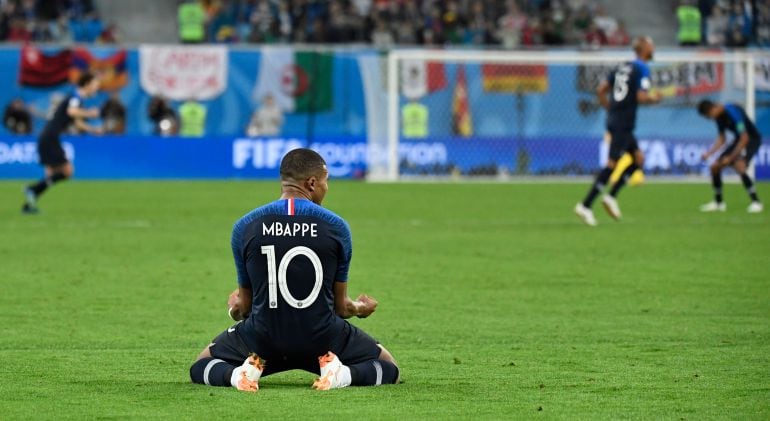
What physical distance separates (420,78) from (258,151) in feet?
14.2

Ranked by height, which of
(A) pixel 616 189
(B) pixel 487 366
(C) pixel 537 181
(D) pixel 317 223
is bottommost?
(C) pixel 537 181

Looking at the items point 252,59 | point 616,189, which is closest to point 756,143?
point 616,189

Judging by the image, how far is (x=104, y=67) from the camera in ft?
108

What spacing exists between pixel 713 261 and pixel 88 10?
2423 centimetres

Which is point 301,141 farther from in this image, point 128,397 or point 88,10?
point 128,397

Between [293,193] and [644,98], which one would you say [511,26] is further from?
[293,193]

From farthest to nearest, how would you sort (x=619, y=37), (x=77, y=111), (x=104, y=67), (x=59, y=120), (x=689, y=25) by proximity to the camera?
(x=619, y=37), (x=689, y=25), (x=104, y=67), (x=59, y=120), (x=77, y=111)

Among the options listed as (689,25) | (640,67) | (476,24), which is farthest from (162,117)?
(640,67)

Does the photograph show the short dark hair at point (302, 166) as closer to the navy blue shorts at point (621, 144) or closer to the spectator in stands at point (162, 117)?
the navy blue shorts at point (621, 144)

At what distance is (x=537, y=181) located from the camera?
104 ft

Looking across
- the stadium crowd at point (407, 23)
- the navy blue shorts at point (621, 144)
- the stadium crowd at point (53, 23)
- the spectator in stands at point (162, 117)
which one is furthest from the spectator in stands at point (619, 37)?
the navy blue shorts at point (621, 144)

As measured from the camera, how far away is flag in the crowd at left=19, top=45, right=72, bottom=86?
108ft

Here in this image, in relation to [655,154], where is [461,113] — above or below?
above

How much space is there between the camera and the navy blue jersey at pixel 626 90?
19969mm
